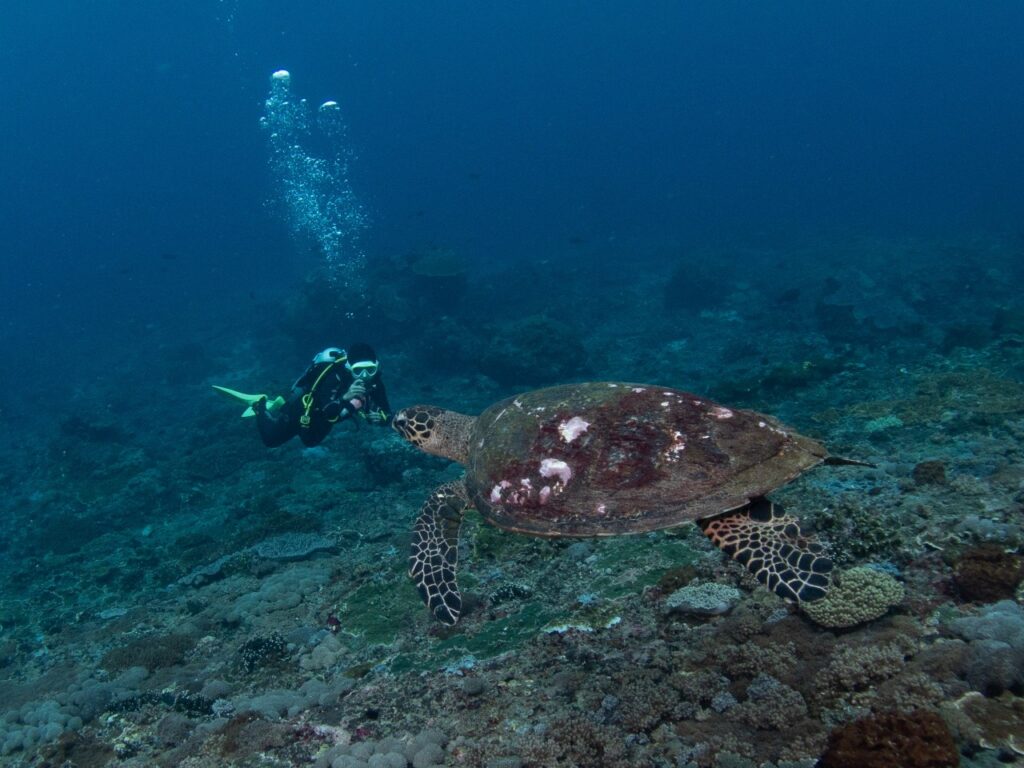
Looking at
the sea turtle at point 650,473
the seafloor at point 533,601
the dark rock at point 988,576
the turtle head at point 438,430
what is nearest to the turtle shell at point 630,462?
the sea turtle at point 650,473

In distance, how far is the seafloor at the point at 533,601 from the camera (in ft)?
10.7

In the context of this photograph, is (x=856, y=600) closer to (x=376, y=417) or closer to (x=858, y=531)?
(x=858, y=531)

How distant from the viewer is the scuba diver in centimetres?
1080

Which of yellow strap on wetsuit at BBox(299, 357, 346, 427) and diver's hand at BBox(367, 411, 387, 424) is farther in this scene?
yellow strap on wetsuit at BBox(299, 357, 346, 427)

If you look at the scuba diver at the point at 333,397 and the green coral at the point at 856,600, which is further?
the scuba diver at the point at 333,397

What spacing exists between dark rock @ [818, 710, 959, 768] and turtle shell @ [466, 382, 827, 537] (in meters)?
1.59

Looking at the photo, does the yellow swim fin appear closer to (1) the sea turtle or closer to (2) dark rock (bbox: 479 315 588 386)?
(2) dark rock (bbox: 479 315 588 386)

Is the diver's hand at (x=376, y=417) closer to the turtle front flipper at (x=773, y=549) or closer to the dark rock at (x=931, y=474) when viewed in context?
the turtle front flipper at (x=773, y=549)

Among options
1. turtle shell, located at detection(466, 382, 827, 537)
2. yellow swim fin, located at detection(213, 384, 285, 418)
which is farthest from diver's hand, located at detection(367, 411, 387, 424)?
turtle shell, located at detection(466, 382, 827, 537)

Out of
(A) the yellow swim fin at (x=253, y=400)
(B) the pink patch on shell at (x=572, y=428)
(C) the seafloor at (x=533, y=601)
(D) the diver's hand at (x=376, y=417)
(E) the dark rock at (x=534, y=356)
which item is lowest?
(C) the seafloor at (x=533, y=601)

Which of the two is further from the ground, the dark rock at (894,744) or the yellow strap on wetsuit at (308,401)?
the yellow strap on wetsuit at (308,401)

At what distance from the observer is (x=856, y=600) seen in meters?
3.72

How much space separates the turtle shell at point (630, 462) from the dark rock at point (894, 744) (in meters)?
1.59

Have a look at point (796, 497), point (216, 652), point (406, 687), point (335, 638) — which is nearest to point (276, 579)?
point (216, 652)
